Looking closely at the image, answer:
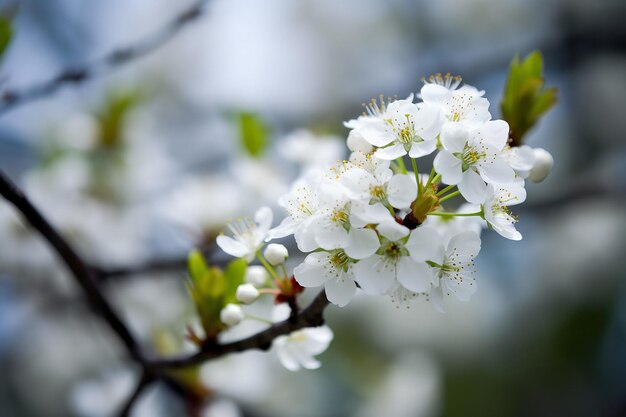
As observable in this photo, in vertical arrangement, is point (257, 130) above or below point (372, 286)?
below

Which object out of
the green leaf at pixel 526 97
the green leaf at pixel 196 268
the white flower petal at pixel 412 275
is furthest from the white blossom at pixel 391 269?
the green leaf at pixel 526 97

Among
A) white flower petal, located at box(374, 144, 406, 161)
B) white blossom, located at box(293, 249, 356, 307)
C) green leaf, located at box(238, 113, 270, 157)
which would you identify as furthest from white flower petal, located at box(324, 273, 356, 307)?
green leaf, located at box(238, 113, 270, 157)

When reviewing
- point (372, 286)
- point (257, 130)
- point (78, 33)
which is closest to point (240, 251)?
point (372, 286)

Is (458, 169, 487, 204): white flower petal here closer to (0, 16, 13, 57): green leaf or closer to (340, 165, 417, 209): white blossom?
(340, 165, 417, 209): white blossom

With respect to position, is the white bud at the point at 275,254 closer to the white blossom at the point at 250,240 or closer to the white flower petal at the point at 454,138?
the white blossom at the point at 250,240

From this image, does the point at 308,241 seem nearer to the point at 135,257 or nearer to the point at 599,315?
the point at 135,257

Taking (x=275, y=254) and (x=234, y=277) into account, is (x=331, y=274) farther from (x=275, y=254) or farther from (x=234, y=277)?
(x=234, y=277)
